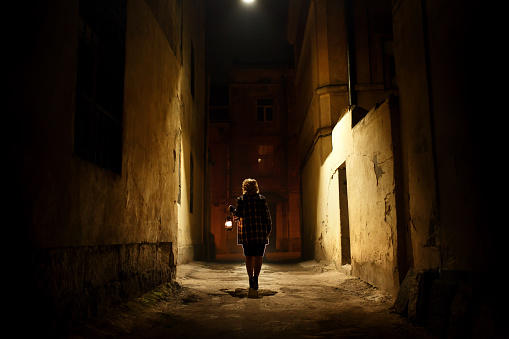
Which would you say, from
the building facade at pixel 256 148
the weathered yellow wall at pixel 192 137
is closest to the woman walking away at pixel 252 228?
the weathered yellow wall at pixel 192 137

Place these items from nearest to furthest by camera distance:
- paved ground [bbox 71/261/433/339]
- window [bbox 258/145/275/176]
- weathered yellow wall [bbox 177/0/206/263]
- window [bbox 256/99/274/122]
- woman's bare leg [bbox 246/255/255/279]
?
paved ground [bbox 71/261/433/339] → woman's bare leg [bbox 246/255/255/279] → weathered yellow wall [bbox 177/0/206/263] → window [bbox 258/145/275/176] → window [bbox 256/99/274/122]

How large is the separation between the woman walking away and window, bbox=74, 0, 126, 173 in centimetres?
238

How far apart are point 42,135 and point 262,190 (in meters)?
24.5

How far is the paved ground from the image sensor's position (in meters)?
3.65

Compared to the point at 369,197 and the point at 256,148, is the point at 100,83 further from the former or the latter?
the point at 256,148

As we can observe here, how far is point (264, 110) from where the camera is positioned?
2794 centimetres

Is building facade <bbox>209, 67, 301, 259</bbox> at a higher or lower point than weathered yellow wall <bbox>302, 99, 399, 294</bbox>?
higher

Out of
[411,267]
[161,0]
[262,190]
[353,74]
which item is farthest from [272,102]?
[411,267]

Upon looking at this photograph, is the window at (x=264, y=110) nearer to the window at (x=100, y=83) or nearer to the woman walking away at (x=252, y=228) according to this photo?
the woman walking away at (x=252, y=228)

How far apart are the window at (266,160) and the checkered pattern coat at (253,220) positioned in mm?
21123

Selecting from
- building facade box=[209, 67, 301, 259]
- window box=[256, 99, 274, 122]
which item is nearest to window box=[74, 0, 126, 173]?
building facade box=[209, 67, 301, 259]

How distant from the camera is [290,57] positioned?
91.8 feet

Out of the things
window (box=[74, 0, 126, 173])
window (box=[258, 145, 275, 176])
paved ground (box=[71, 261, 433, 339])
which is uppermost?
window (box=[258, 145, 275, 176])

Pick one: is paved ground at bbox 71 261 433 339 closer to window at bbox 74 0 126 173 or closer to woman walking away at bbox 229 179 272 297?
woman walking away at bbox 229 179 272 297
